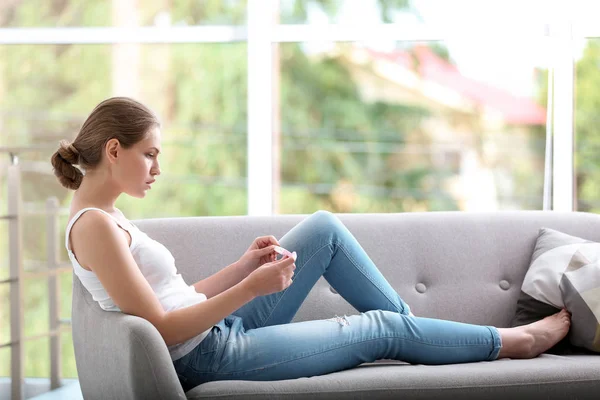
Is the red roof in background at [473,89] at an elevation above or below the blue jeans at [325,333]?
above

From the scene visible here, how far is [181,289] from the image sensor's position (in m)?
1.81

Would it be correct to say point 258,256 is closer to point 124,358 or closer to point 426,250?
point 124,358

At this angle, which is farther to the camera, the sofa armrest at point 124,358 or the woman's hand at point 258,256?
the woman's hand at point 258,256

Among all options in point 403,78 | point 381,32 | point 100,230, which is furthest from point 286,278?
point 403,78

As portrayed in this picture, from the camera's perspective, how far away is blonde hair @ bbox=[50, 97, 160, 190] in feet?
5.64

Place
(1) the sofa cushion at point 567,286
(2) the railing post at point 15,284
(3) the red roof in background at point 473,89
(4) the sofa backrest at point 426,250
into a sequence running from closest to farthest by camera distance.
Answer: (1) the sofa cushion at point 567,286
(4) the sofa backrest at point 426,250
(2) the railing post at point 15,284
(3) the red roof in background at point 473,89

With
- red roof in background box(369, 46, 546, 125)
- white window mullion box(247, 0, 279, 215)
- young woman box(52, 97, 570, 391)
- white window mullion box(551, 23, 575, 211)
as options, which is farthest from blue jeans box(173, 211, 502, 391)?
red roof in background box(369, 46, 546, 125)

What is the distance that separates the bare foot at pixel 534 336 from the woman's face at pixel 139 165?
1047 millimetres

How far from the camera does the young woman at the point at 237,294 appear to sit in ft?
5.31

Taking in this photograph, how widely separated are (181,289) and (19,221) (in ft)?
4.29

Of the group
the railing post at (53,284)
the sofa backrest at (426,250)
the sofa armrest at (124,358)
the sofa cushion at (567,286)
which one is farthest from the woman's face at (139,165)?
the railing post at (53,284)

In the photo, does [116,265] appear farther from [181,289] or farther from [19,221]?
[19,221]

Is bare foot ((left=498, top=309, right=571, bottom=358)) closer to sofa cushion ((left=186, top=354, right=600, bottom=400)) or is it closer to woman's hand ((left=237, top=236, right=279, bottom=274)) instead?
sofa cushion ((left=186, top=354, right=600, bottom=400))

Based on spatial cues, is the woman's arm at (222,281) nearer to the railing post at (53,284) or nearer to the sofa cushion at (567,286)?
the sofa cushion at (567,286)
